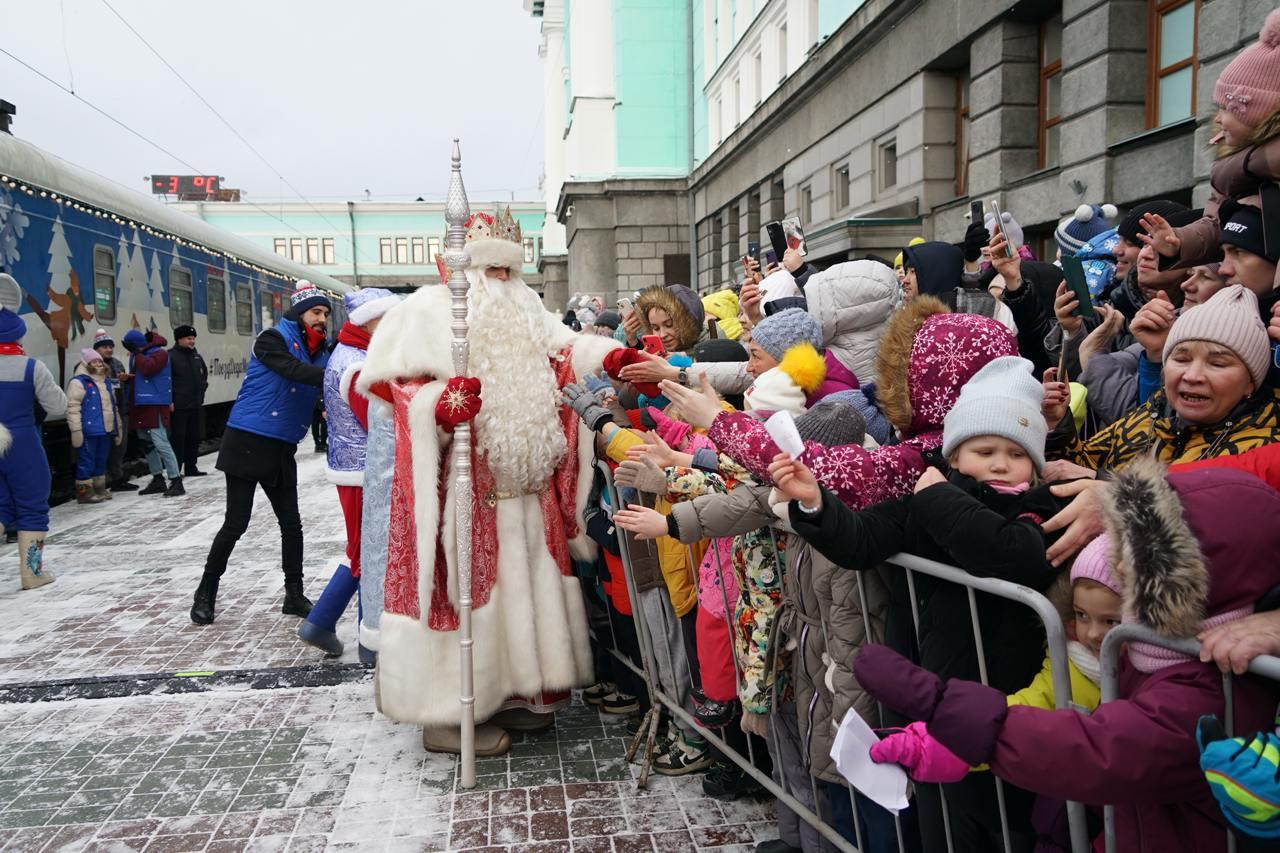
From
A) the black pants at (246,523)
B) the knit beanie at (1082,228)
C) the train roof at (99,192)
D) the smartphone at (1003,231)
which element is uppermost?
the train roof at (99,192)

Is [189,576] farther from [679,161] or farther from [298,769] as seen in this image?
[679,161]

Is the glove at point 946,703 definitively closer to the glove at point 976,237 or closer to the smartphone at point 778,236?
the glove at point 976,237

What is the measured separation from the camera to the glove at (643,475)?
10.4 feet

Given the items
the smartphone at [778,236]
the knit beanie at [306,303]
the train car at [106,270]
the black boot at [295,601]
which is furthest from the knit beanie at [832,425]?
the train car at [106,270]

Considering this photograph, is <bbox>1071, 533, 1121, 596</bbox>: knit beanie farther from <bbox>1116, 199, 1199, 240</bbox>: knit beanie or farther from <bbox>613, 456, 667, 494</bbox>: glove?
<bbox>1116, 199, 1199, 240</bbox>: knit beanie

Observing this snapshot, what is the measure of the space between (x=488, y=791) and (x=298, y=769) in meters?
0.86

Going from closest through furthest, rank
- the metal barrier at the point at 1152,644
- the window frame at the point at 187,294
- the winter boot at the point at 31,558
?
the metal barrier at the point at 1152,644, the winter boot at the point at 31,558, the window frame at the point at 187,294

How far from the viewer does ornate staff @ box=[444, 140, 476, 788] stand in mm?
3635

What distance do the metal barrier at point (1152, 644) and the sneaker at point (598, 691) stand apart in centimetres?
301

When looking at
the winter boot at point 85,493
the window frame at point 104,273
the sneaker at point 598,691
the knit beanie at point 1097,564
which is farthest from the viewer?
the window frame at point 104,273

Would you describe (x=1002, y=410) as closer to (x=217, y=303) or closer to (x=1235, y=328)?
(x=1235, y=328)

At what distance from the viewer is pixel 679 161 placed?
29.4 meters

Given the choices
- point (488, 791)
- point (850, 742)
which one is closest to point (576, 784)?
point (488, 791)

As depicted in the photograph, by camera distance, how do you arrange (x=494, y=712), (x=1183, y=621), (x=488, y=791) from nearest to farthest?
(x=1183, y=621) → (x=488, y=791) → (x=494, y=712)
